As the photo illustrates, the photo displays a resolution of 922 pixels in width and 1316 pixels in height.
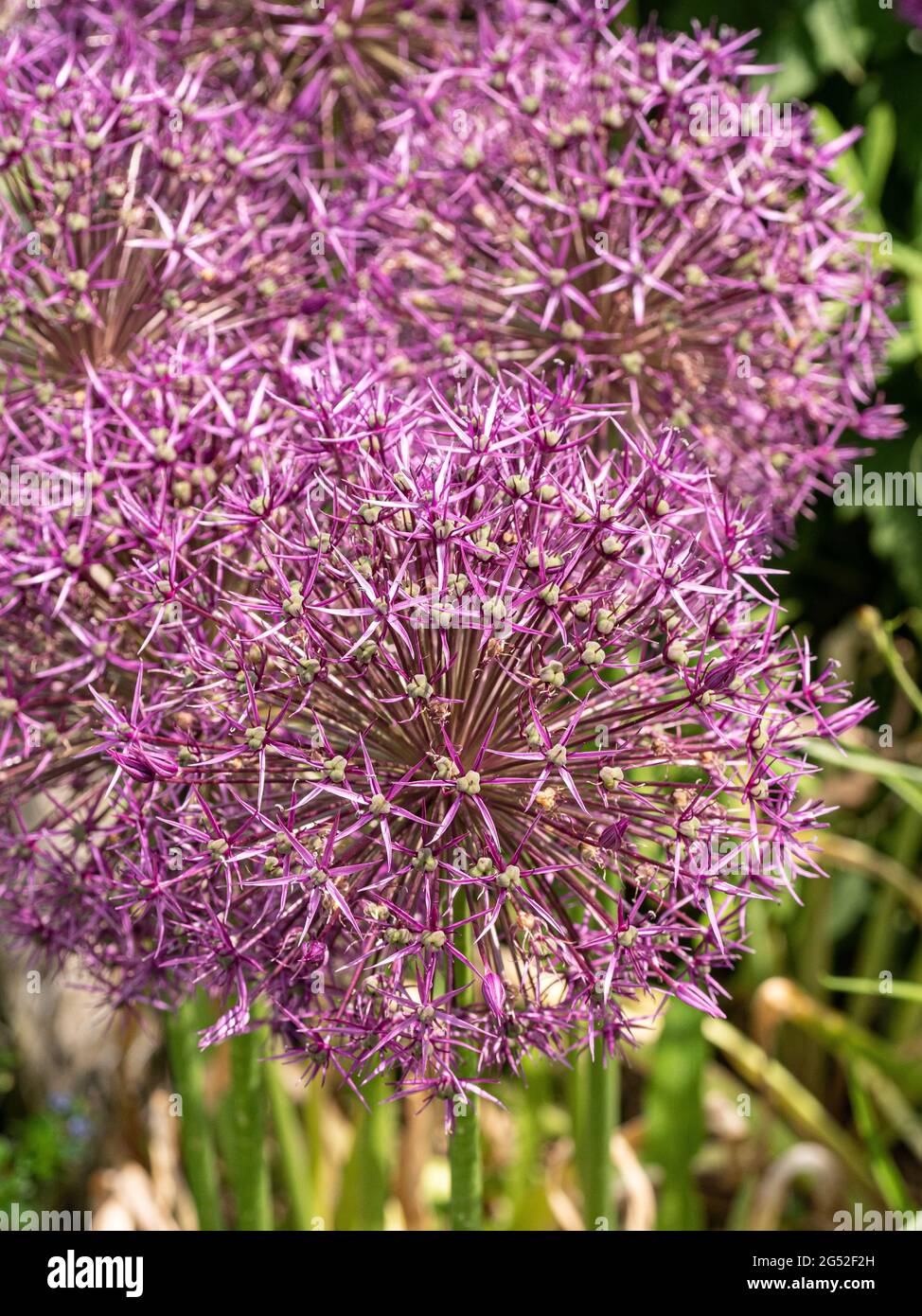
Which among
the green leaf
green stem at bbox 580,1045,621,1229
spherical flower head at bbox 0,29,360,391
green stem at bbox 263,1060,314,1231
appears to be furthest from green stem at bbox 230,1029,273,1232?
the green leaf

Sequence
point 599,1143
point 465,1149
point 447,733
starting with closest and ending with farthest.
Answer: point 447,733 → point 465,1149 → point 599,1143

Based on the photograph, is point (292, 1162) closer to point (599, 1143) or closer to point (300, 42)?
point (599, 1143)

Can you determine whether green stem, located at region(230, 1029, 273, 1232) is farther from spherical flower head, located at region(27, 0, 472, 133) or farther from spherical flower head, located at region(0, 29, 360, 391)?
spherical flower head, located at region(27, 0, 472, 133)

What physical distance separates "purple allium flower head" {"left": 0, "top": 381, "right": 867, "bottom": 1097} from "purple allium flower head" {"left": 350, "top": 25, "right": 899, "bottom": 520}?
0.89ft

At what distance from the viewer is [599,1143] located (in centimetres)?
151

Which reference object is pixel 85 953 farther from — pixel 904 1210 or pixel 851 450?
pixel 904 1210

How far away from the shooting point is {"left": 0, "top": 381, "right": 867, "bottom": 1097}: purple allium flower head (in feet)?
3.36

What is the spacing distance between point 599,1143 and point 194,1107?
1.64 ft

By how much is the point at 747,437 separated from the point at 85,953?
0.94m

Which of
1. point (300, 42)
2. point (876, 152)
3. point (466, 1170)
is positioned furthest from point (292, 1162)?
point (876, 152)

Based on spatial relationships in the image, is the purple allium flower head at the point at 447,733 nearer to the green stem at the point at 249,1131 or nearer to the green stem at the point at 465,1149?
the green stem at the point at 465,1149

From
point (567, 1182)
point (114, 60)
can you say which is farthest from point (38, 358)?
point (567, 1182)

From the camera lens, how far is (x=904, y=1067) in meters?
2.06

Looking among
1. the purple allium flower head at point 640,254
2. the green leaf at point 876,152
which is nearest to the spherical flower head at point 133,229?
→ the purple allium flower head at point 640,254
